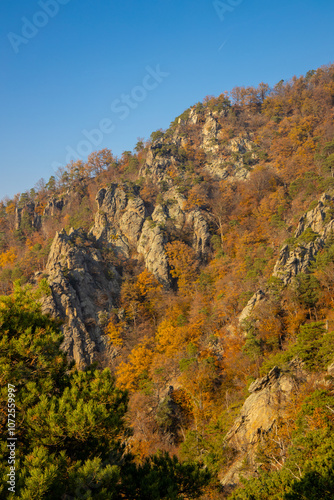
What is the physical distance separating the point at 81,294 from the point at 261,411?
29.5 metres

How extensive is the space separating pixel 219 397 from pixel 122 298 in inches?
852

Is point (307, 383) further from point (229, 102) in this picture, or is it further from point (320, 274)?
point (229, 102)

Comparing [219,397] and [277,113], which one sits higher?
[277,113]

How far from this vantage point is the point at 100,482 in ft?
21.4

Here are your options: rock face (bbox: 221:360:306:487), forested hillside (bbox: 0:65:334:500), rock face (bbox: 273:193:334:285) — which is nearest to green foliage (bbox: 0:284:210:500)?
forested hillside (bbox: 0:65:334:500)

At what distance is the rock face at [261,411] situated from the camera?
17594mm

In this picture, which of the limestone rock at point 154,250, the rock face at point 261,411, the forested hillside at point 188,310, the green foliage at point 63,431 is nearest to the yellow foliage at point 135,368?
the forested hillside at point 188,310

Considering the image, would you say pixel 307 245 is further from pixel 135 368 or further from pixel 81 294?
pixel 81 294

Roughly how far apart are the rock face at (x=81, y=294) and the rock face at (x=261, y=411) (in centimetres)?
2236

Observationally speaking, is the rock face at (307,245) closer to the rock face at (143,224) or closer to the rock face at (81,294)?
the rock face at (143,224)

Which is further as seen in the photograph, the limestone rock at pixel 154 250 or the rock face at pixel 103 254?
the limestone rock at pixel 154 250

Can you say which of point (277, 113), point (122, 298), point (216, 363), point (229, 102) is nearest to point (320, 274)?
point (216, 363)

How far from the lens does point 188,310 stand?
41000 mm

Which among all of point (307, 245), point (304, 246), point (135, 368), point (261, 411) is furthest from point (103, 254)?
point (261, 411)
